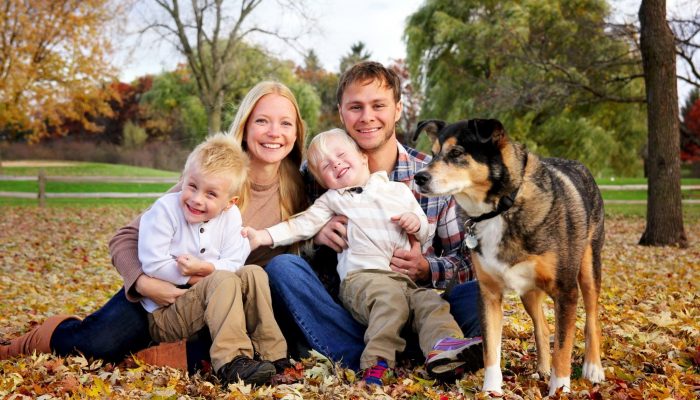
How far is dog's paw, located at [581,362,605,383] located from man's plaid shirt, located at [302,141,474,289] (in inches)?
42.0

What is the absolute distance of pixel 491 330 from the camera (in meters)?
3.62

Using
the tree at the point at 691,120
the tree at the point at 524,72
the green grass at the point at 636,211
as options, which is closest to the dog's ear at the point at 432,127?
the tree at the point at 524,72

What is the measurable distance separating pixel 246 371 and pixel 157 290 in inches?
32.8

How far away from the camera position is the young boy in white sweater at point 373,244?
398 cm

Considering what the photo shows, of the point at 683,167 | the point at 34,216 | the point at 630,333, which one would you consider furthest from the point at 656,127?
the point at 683,167

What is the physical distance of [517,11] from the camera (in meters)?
24.8

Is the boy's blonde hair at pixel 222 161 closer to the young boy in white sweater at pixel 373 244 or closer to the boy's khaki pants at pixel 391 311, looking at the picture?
the young boy in white sweater at pixel 373 244

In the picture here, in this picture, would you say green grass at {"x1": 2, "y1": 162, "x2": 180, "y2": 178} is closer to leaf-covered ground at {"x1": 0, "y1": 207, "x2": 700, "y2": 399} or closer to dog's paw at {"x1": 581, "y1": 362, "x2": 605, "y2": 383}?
leaf-covered ground at {"x1": 0, "y1": 207, "x2": 700, "y2": 399}

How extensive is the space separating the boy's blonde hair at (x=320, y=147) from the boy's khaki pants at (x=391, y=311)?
905 millimetres

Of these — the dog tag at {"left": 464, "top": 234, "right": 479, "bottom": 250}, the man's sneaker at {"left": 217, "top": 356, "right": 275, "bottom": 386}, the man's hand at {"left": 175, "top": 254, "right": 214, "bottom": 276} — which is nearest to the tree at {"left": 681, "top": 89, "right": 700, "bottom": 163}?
the dog tag at {"left": 464, "top": 234, "right": 479, "bottom": 250}

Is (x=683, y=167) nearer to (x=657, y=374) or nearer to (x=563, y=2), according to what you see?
(x=563, y=2)

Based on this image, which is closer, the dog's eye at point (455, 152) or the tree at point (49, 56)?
the dog's eye at point (455, 152)

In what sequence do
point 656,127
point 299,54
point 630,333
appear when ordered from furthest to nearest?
point 299,54
point 656,127
point 630,333

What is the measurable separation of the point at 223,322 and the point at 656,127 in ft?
34.5
